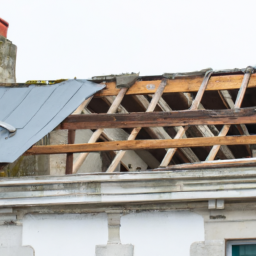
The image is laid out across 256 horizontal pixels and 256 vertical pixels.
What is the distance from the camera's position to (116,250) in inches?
250

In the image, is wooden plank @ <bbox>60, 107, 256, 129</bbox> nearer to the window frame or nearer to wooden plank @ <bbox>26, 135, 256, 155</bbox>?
wooden plank @ <bbox>26, 135, 256, 155</bbox>

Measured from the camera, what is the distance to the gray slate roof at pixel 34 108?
681 centimetres

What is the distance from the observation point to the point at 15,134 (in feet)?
23.1

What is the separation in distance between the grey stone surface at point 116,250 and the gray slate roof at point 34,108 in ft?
5.35

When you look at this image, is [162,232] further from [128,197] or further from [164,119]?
[164,119]

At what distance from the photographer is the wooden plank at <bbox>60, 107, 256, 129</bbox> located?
6938 millimetres

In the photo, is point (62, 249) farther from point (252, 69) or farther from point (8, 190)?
point (252, 69)

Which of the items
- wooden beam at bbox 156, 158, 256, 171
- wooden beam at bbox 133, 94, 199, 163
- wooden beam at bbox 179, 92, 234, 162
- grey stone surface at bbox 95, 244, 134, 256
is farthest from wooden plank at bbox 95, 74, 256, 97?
grey stone surface at bbox 95, 244, 134, 256

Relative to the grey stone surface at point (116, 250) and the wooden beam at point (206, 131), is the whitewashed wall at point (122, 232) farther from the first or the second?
the wooden beam at point (206, 131)

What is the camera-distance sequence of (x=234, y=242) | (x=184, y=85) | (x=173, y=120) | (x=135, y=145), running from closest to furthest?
1. (x=234, y=242)
2. (x=135, y=145)
3. (x=173, y=120)
4. (x=184, y=85)

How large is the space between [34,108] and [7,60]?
2.25 metres

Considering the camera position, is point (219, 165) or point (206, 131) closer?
point (219, 165)

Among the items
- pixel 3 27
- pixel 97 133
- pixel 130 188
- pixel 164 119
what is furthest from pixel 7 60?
pixel 130 188

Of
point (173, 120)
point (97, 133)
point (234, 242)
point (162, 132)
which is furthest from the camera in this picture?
point (162, 132)
